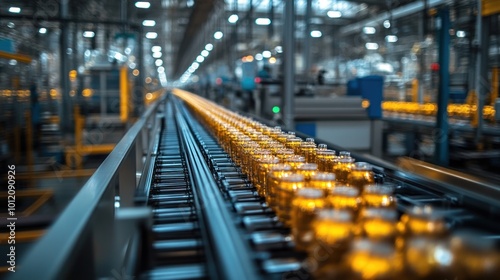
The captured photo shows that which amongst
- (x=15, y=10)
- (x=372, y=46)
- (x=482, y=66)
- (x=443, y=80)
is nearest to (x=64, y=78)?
(x=15, y=10)

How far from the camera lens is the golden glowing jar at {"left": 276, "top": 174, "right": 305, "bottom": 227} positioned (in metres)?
1.39

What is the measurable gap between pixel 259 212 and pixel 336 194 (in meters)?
0.46

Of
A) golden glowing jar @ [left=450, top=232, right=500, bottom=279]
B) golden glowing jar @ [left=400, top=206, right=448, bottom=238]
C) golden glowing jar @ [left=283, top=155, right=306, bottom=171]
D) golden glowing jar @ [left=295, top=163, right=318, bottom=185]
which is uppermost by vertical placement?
golden glowing jar @ [left=283, top=155, right=306, bottom=171]

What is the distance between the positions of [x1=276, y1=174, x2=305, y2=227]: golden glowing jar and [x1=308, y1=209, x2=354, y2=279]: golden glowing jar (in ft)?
0.97

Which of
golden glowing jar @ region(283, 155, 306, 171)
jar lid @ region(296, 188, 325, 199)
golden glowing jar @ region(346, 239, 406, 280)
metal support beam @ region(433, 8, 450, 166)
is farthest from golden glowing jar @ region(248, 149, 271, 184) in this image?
metal support beam @ region(433, 8, 450, 166)

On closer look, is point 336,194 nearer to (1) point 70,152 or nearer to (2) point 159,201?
(2) point 159,201

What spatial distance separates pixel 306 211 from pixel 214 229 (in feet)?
0.92

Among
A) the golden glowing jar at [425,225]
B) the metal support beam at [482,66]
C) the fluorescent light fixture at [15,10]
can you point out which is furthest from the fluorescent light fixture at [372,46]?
the golden glowing jar at [425,225]

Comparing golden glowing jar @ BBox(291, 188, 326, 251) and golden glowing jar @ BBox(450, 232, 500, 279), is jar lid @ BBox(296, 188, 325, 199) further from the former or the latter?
golden glowing jar @ BBox(450, 232, 500, 279)

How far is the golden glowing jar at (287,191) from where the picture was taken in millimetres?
1390

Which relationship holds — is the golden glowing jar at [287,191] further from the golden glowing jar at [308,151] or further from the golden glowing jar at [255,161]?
the golden glowing jar at [308,151]

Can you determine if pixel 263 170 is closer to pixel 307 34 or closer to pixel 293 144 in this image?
pixel 293 144

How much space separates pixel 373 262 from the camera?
0.89 m

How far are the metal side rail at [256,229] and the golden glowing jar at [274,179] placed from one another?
42mm
